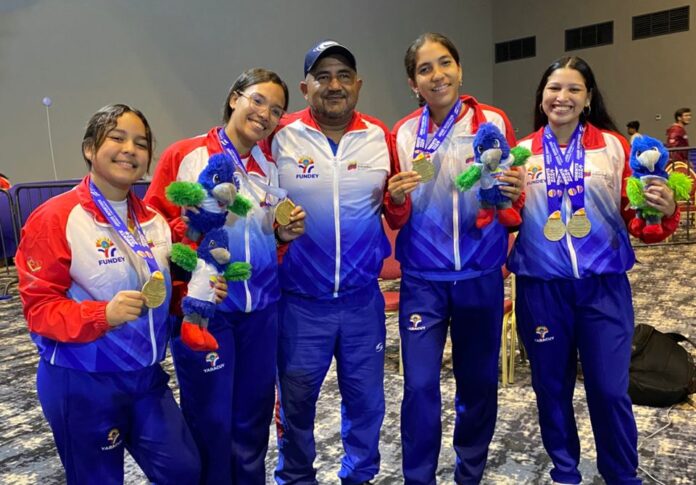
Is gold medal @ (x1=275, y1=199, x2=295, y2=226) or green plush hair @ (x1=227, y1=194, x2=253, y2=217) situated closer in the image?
green plush hair @ (x1=227, y1=194, x2=253, y2=217)

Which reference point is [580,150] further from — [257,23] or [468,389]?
[257,23]

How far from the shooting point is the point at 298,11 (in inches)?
507

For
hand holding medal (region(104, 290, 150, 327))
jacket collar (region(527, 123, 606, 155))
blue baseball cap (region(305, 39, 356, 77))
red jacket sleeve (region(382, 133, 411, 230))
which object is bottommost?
hand holding medal (region(104, 290, 150, 327))

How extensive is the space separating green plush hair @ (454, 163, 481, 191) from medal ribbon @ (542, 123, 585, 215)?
1.09ft

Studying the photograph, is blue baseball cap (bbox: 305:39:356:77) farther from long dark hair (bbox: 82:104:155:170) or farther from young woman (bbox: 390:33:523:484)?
long dark hair (bbox: 82:104:155:170)

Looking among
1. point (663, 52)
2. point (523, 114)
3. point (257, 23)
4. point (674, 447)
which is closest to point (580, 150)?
point (674, 447)

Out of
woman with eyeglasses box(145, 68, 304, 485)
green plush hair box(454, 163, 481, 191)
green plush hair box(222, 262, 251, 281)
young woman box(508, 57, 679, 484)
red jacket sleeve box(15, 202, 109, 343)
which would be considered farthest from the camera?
young woman box(508, 57, 679, 484)

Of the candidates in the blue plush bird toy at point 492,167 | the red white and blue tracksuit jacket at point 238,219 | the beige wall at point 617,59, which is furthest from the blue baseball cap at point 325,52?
the beige wall at point 617,59

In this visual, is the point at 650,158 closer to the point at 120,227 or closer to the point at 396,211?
the point at 396,211

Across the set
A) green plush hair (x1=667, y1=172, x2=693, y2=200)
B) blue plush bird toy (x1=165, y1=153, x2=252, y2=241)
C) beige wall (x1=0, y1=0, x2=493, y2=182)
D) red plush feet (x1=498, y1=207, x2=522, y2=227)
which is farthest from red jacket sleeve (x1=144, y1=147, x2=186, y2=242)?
beige wall (x1=0, y1=0, x2=493, y2=182)

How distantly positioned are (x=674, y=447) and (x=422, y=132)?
2089mm

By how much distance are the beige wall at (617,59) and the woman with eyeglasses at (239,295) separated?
1533 centimetres

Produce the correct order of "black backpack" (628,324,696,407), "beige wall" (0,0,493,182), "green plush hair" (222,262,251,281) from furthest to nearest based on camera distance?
1. "beige wall" (0,0,493,182)
2. "black backpack" (628,324,696,407)
3. "green plush hair" (222,262,251,281)

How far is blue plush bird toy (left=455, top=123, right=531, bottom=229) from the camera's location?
219cm
